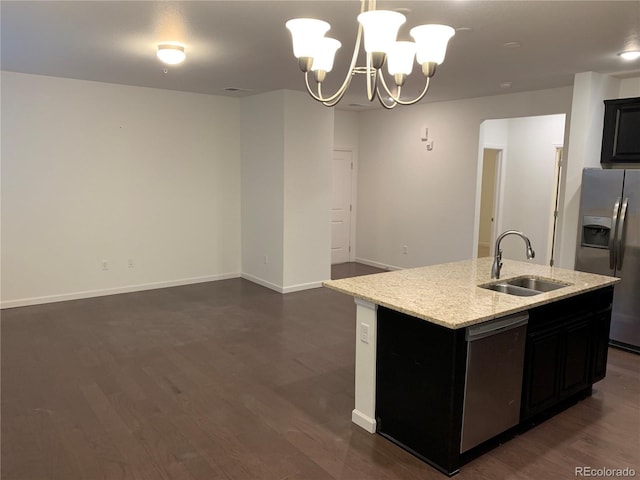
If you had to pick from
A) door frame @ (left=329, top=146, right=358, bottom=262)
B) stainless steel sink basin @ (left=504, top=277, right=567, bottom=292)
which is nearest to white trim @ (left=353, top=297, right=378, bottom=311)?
stainless steel sink basin @ (left=504, top=277, right=567, bottom=292)

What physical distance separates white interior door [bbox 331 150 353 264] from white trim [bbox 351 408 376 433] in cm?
535

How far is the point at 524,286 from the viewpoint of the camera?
11.7 feet

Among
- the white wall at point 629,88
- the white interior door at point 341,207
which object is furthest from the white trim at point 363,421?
the white interior door at point 341,207

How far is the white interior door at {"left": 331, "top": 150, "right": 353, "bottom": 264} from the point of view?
833 cm

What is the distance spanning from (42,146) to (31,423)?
359 cm

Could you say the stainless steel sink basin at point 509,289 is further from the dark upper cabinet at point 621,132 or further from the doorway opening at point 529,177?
the doorway opening at point 529,177

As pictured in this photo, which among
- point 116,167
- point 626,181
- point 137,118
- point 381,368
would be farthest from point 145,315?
point 626,181

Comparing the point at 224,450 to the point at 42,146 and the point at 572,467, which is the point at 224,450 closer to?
the point at 572,467

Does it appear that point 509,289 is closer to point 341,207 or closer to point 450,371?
point 450,371

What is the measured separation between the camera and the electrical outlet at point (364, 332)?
2.99 meters

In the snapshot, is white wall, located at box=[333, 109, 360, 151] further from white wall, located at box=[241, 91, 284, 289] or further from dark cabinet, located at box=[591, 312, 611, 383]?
dark cabinet, located at box=[591, 312, 611, 383]

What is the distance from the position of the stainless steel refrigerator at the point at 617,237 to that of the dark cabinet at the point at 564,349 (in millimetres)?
1068

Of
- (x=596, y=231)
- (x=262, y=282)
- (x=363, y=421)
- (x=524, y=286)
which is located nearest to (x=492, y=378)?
(x=363, y=421)

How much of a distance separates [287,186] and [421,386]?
3.97 m
